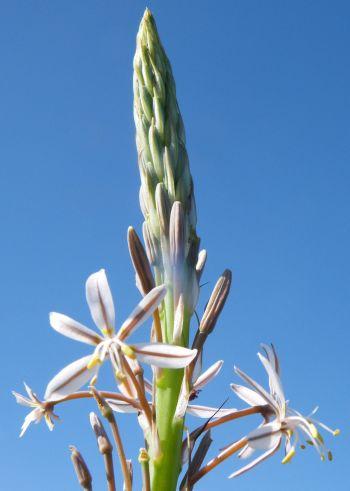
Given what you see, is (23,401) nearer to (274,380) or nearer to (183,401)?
(183,401)

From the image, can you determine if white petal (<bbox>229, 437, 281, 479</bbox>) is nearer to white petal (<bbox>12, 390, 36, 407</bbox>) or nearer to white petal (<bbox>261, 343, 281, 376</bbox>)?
white petal (<bbox>261, 343, 281, 376</bbox>)

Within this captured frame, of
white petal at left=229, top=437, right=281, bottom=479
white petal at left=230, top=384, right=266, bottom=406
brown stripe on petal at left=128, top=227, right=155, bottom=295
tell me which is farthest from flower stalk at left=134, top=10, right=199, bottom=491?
white petal at left=230, top=384, right=266, bottom=406

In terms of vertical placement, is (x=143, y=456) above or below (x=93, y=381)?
below

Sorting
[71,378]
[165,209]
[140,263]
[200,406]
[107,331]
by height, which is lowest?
[71,378]

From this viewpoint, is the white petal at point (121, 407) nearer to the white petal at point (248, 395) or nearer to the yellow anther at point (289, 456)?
the white petal at point (248, 395)

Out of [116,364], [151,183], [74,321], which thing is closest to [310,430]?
[116,364]

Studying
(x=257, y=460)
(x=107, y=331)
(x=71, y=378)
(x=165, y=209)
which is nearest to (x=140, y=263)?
(x=165, y=209)

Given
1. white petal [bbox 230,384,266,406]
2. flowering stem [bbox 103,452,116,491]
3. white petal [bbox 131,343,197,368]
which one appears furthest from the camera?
white petal [bbox 230,384,266,406]

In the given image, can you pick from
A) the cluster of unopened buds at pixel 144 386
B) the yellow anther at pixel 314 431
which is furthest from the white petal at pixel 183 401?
the yellow anther at pixel 314 431

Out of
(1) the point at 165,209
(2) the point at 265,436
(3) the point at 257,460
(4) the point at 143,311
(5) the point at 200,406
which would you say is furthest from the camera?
(5) the point at 200,406
